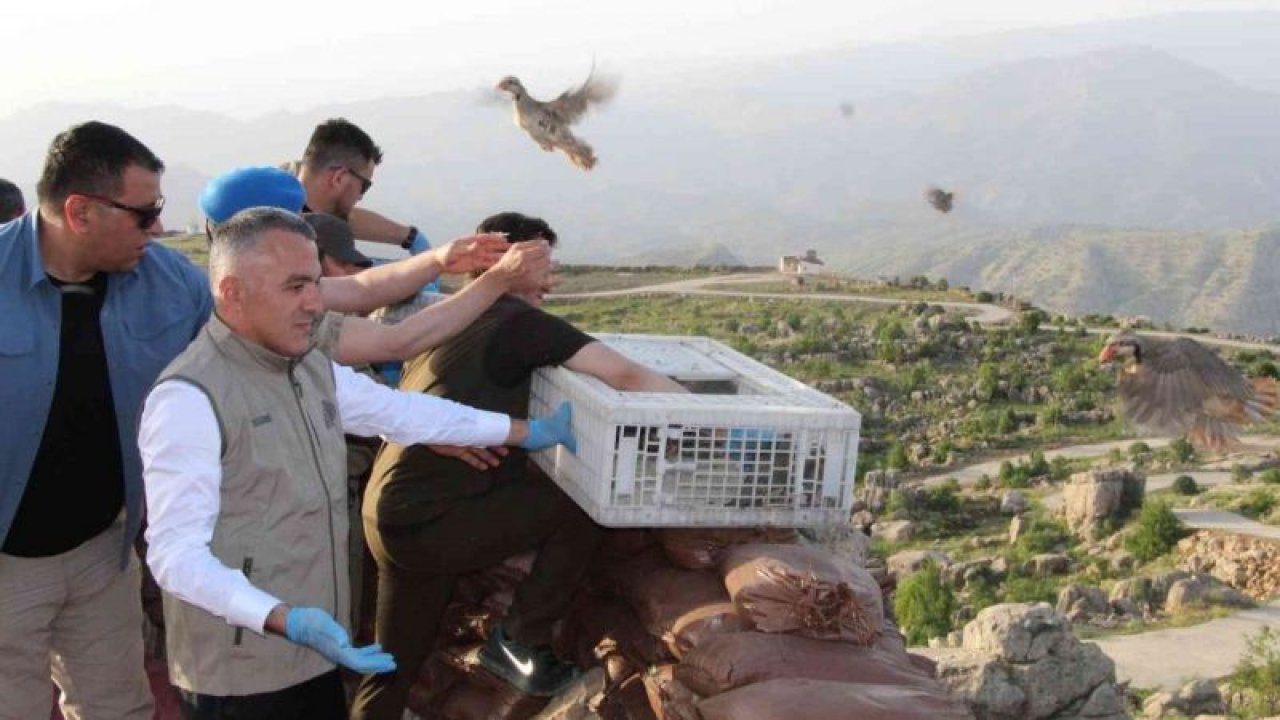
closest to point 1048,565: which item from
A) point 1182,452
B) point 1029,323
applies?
point 1182,452

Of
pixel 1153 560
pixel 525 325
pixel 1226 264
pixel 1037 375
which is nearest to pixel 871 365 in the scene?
pixel 1037 375

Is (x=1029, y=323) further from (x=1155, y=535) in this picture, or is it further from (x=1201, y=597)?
(x=1201, y=597)

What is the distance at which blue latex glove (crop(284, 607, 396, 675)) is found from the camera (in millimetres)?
2389

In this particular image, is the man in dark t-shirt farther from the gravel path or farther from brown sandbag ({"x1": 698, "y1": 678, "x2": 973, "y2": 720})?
the gravel path

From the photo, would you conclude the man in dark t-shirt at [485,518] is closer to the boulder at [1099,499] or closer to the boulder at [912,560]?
the boulder at [912,560]

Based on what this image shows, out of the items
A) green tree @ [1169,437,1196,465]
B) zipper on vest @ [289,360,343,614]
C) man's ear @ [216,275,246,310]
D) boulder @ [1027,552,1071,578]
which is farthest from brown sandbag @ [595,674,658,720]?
green tree @ [1169,437,1196,465]

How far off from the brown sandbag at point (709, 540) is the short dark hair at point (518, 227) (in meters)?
0.92

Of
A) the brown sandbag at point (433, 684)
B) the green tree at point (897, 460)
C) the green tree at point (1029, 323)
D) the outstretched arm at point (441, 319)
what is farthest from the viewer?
the green tree at point (1029, 323)

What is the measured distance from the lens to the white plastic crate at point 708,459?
3211 millimetres

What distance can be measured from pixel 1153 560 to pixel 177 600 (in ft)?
Result: 49.3

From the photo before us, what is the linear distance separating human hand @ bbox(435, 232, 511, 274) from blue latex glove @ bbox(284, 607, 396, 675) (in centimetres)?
139

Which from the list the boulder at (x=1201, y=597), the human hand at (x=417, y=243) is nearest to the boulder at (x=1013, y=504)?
the boulder at (x=1201, y=597)

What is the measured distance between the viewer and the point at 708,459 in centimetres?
328

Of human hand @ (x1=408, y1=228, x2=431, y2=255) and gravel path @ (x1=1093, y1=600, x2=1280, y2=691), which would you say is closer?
human hand @ (x1=408, y1=228, x2=431, y2=255)
